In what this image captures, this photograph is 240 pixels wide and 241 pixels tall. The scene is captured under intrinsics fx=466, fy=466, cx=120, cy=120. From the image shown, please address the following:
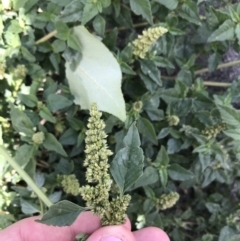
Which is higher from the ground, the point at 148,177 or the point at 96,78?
the point at 96,78

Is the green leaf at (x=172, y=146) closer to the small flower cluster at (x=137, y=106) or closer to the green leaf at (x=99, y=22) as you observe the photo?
the small flower cluster at (x=137, y=106)

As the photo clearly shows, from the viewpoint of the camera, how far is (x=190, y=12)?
1109 millimetres

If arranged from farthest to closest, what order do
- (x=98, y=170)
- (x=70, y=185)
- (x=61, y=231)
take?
(x=70, y=185) < (x=61, y=231) < (x=98, y=170)

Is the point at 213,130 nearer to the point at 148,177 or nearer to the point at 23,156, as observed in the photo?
the point at 148,177

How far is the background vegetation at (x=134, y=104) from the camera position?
1081 millimetres

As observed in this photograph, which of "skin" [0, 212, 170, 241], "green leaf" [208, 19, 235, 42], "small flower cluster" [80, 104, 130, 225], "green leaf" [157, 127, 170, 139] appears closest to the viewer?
"small flower cluster" [80, 104, 130, 225]

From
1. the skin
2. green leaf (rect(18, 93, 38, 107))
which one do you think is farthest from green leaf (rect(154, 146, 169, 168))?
green leaf (rect(18, 93, 38, 107))

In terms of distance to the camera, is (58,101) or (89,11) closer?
(89,11)

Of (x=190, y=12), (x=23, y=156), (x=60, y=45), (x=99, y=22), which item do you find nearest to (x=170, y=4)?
(x=190, y=12)

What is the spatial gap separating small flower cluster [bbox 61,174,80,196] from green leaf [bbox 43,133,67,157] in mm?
77

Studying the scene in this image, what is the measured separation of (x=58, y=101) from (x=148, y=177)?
0.93 ft

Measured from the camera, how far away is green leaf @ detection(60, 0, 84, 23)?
39.3 inches

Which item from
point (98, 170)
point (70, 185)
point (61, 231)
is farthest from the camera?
point (70, 185)

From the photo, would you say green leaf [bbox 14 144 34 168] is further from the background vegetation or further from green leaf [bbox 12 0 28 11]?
green leaf [bbox 12 0 28 11]
